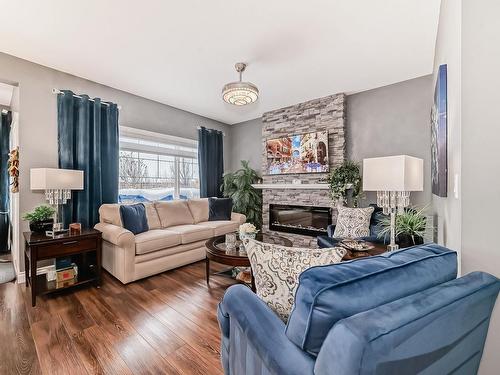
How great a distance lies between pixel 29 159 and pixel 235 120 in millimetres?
3603

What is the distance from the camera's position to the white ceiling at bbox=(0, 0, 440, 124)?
2.08 m

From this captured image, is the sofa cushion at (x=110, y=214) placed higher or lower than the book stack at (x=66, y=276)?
higher

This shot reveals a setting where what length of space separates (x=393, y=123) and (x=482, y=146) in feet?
9.02

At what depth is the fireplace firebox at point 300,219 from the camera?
4.22 metres

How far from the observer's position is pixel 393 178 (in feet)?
6.47

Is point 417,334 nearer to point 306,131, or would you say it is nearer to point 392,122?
point 392,122

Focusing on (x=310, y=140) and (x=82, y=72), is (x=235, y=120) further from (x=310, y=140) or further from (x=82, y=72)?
(x=82, y=72)

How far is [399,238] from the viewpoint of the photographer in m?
2.31

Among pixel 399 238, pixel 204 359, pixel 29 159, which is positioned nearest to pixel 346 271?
A: pixel 204 359

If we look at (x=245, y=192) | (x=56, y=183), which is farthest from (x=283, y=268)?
(x=245, y=192)

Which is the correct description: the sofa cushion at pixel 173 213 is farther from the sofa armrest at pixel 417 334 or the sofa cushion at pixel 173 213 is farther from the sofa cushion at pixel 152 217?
the sofa armrest at pixel 417 334

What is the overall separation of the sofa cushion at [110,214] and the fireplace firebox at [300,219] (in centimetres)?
275

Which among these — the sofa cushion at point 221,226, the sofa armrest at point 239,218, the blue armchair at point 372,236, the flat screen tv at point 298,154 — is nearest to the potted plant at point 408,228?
the blue armchair at point 372,236

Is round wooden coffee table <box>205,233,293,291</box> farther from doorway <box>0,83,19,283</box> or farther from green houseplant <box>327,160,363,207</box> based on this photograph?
doorway <box>0,83,19,283</box>
